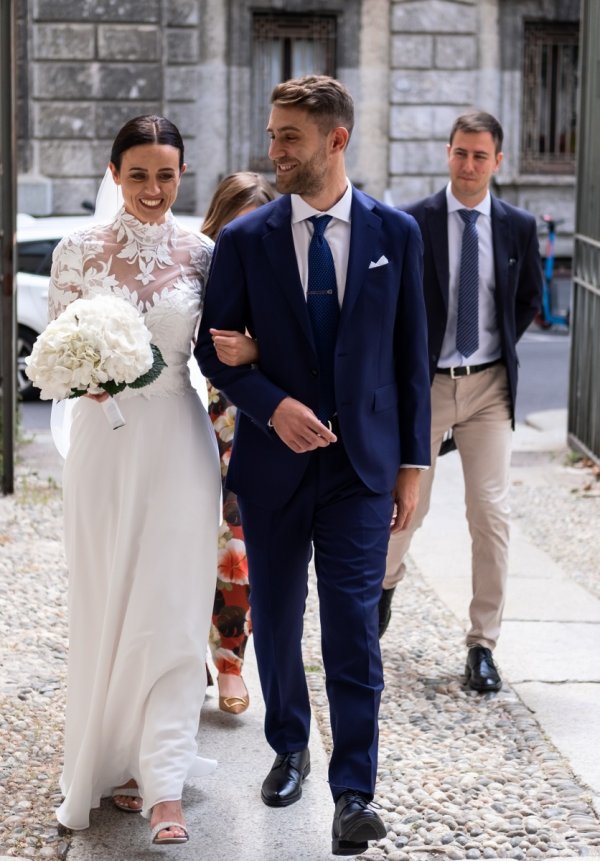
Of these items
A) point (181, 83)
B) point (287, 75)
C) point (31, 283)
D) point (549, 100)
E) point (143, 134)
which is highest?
point (287, 75)

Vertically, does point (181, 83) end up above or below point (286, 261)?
above

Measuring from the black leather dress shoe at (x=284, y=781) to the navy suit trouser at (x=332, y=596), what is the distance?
0.10 metres

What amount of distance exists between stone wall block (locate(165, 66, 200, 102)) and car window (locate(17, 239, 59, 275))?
838 cm

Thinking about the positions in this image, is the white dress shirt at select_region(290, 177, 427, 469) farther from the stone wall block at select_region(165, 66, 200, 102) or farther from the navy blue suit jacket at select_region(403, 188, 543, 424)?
the stone wall block at select_region(165, 66, 200, 102)

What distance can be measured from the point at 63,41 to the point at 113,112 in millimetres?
1181

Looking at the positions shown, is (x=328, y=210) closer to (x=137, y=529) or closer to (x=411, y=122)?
(x=137, y=529)

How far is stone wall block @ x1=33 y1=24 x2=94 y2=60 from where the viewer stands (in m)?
20.9

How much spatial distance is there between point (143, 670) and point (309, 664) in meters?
1.77

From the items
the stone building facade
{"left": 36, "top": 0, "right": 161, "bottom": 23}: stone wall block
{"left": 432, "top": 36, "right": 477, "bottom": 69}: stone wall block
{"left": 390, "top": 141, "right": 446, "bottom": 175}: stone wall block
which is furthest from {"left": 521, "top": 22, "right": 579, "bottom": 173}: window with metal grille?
{"left": 36, "top": 0, "right": 161, "bottom": 23}: stone wall block

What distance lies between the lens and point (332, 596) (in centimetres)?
414

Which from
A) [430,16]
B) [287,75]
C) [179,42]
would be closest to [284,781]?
[179,42]

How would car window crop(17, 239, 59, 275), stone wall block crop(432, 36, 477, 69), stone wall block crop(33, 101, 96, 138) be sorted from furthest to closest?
stone wall block crop(432, 36, 477, 69) → stone wall block crop(33, 101, 96, 138) → car window crop(17, 239, 59, 275)

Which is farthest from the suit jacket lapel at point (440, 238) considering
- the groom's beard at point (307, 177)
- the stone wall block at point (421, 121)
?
the stone wall block at point (421, 121)

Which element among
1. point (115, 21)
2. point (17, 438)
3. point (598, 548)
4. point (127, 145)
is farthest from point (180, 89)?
point (127, 145)
